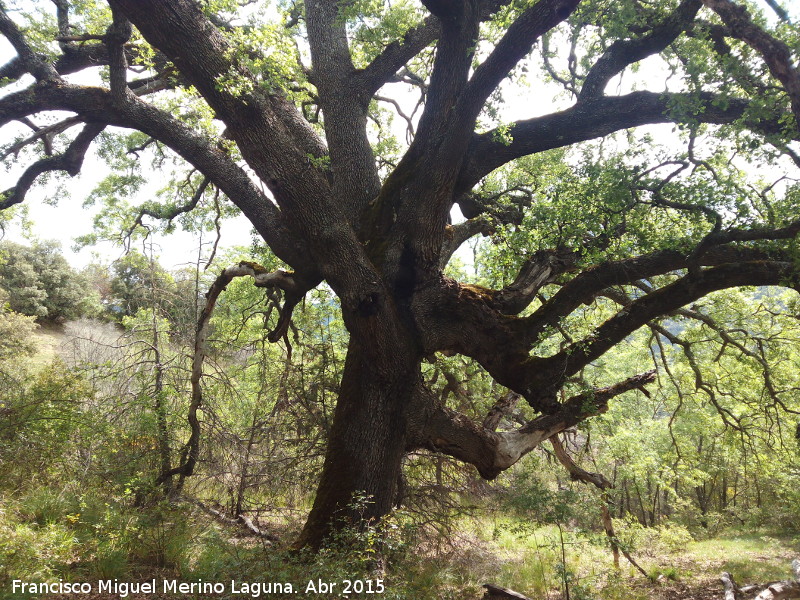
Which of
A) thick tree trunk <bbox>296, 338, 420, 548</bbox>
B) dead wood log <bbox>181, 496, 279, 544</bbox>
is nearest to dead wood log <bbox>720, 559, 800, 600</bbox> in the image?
thick tree trunk <bbox>296, 338, 420, 548</bbox>

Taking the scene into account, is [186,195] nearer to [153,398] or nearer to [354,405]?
[153,398]

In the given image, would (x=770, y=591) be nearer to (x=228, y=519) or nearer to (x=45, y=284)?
(x=228, y=519)

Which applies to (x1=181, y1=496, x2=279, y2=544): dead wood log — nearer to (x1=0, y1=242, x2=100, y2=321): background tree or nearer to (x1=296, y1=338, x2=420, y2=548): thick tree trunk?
(x1=296, y1=338, x2=420, y2=548): thick tree trunk

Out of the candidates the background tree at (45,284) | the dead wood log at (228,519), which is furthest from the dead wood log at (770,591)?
the background tree at (45,284)

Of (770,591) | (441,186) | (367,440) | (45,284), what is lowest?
(770,591)

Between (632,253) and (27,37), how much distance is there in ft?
25.5

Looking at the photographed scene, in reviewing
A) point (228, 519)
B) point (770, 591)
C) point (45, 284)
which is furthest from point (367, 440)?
point (45, 284)

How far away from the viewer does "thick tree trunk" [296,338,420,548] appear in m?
4.59

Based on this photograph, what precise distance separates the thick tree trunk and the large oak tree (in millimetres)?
22

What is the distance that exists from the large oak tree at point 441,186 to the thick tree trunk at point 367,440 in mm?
22

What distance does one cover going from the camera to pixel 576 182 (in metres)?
4.94

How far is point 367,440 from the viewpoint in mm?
4812

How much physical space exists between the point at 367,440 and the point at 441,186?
2929 millimetres

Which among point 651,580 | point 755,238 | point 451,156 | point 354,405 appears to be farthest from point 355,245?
point 651,580
